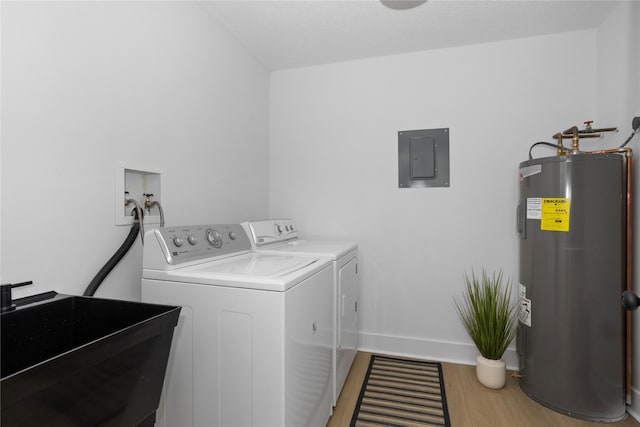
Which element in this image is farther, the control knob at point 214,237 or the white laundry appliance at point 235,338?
the control knob at point 214,237

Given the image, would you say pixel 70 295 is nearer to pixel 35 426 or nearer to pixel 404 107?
pixel 35 426

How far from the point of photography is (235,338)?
3.61 feet

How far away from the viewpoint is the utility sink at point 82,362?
0.57 meters

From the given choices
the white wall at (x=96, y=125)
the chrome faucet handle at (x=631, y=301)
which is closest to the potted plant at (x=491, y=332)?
the chrome faucet handle at (x=631, y=301)

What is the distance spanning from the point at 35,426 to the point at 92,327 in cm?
52

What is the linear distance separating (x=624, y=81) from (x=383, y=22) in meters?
1.41

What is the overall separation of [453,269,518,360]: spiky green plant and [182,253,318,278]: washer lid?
3.83 feet

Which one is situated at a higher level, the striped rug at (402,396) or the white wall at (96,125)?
the white wall at (96,125)

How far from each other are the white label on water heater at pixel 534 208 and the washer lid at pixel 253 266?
1288 millimetres

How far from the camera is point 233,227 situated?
67.6 inches

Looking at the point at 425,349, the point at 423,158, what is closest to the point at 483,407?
the point at 425,349

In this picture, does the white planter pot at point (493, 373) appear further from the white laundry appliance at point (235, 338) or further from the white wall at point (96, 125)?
the white wall at point (96, 125)

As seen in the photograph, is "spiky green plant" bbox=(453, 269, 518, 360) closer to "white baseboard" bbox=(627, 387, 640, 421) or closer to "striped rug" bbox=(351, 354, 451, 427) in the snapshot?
"striped rug" bbox=(351, 354, 451, 427)

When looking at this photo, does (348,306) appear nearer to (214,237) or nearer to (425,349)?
(425,349)
